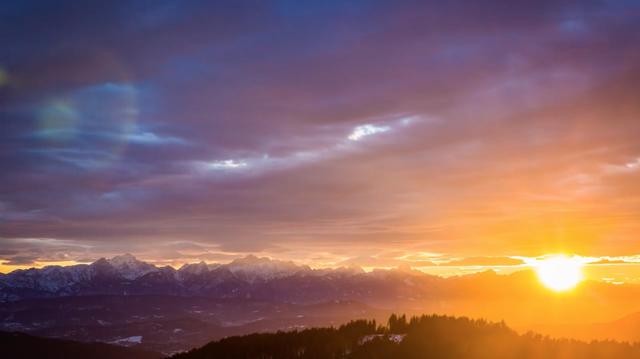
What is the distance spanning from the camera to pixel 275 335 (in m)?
167

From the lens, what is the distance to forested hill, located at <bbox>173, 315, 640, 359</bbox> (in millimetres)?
108562

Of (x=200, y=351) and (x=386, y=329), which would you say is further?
(x=200, y=351)

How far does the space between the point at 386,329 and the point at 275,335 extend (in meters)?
38.9

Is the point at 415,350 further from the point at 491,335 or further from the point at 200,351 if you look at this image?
the point at 200,351

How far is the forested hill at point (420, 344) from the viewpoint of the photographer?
108562 millimetres

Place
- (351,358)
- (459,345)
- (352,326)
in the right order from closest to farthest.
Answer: (459,345)
(351,358)
(352,326)

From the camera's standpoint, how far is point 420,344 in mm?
123750

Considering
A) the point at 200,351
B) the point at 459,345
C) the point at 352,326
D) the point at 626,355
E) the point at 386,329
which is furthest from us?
the point at 200,351

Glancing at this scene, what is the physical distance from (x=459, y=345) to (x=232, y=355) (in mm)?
68593

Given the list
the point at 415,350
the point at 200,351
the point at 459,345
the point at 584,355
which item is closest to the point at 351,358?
the point at 415,350

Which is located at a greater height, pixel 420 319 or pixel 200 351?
pixel 420 319

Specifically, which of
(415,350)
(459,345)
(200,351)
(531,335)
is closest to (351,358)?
(415,350)

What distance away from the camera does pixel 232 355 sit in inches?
6407

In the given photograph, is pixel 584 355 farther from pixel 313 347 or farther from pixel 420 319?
pixel 313 347
